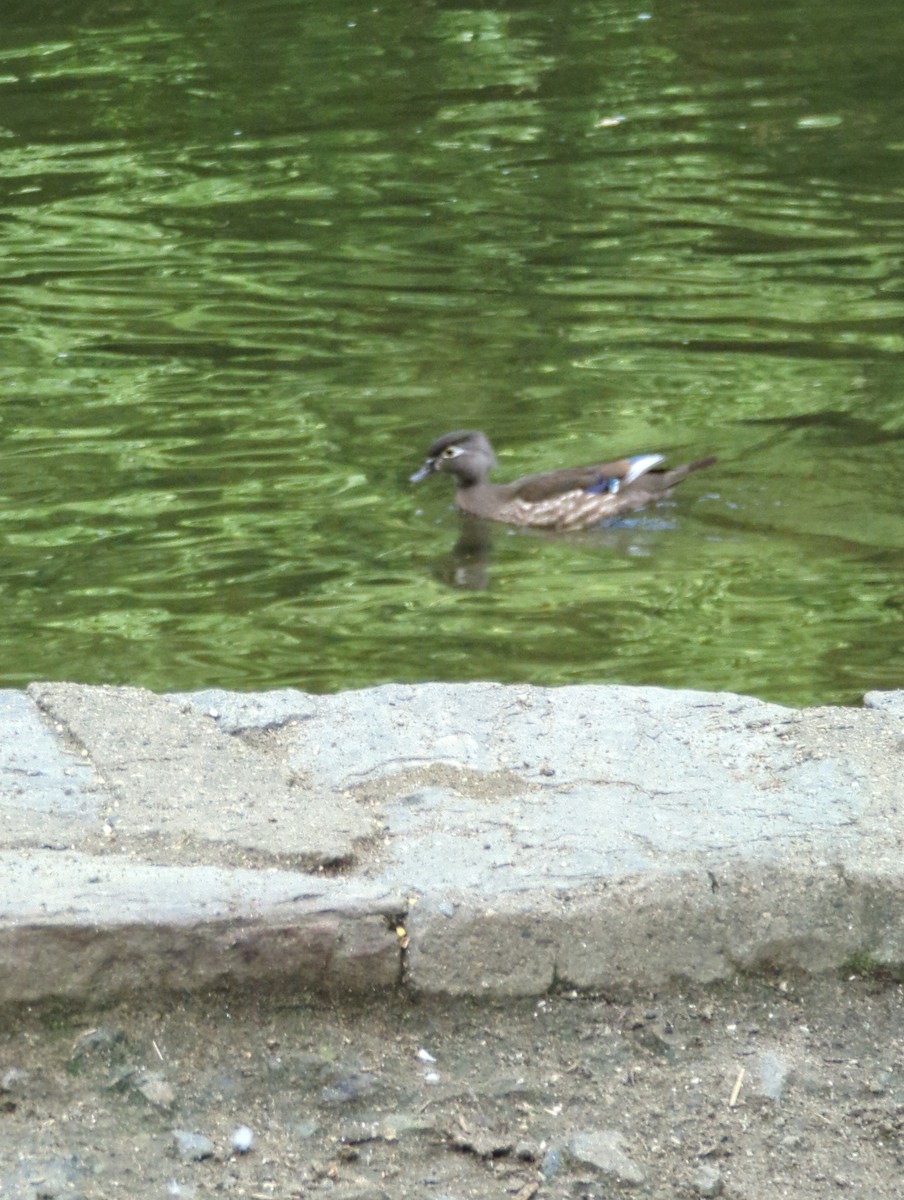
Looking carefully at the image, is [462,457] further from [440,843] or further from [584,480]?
[440,843]

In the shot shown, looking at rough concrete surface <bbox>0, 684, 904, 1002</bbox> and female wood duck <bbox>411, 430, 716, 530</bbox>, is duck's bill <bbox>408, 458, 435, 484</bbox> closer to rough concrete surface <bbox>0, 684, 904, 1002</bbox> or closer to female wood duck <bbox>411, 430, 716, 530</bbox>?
female wood duck <bbox>411, 430, 716, 530</bbox>

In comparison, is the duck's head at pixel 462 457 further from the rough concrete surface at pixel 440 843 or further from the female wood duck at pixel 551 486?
the rough concrete surface at pixel 440 843

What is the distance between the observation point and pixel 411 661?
236 inches

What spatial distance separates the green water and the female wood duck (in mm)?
104

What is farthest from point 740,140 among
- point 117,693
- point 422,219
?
point 117,693

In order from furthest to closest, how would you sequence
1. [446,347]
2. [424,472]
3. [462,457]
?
[446,347], [424,472], [462,457]

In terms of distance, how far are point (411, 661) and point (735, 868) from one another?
3076 millimetres

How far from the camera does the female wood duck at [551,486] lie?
7.60m

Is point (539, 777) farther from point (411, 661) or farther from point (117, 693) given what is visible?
point (411, 661)

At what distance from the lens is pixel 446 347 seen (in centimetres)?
924

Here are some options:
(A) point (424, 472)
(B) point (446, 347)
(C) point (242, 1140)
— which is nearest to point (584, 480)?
(A) point (424, 472)

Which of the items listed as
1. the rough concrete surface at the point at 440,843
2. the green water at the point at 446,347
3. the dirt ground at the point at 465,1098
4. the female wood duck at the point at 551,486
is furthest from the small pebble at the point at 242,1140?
the female wood duck at the point at 551,486

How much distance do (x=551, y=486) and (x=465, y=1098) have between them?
5.10 meters

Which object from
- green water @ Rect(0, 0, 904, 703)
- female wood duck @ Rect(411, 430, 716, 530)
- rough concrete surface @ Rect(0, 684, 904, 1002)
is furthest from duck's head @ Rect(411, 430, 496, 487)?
rough concrete surface @ Rect(0, 684, 904, 1002)
